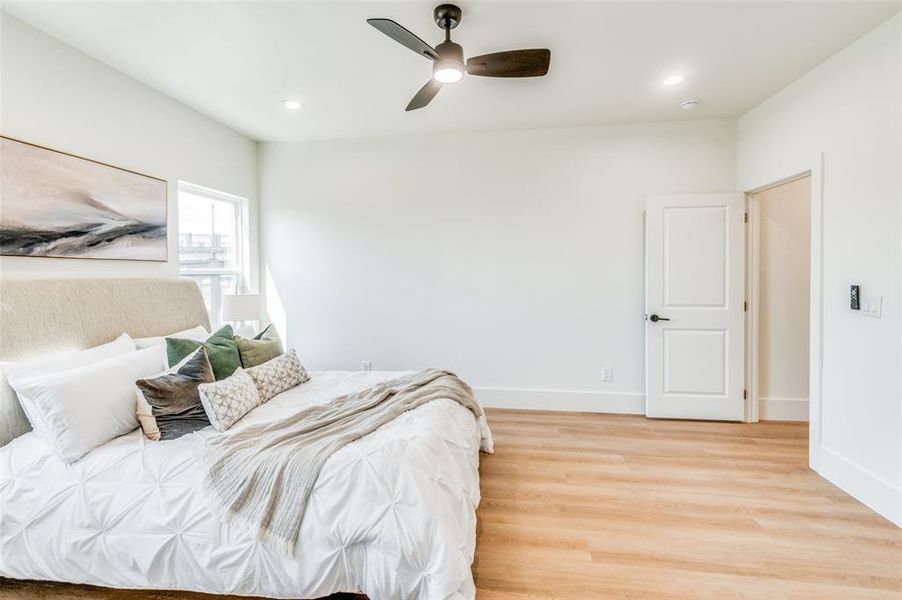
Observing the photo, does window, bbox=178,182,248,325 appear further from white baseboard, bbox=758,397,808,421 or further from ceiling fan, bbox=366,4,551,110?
white baseboard, bbox=758,397,808,421

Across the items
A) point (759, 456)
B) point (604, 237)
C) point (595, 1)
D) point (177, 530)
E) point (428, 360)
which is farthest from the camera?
point (428, 360)

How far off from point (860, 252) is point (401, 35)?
9.01 feet

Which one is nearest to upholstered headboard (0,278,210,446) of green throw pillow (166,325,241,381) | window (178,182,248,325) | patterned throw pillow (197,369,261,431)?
green throw pillow (166,325,241,381)

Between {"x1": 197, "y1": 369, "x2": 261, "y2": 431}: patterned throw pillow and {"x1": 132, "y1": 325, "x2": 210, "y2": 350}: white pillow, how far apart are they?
0.63 m

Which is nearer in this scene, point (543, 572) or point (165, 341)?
point (543, 572)

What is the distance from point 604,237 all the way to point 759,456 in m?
2.05

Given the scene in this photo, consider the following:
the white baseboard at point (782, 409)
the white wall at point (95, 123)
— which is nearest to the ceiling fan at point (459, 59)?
the white wall at point (95, 123)

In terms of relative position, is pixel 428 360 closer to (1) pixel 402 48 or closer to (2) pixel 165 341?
(2) pixel 165 341

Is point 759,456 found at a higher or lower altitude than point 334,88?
lower

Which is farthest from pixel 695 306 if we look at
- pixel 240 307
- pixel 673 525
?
pixel 240 307

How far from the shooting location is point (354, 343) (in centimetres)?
426

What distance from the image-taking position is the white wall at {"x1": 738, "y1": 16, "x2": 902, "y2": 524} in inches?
86.5

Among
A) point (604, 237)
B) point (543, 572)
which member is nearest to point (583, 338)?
point (604, 237)

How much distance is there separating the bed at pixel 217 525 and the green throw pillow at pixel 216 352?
562mm
